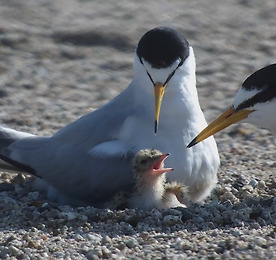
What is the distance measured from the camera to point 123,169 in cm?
589

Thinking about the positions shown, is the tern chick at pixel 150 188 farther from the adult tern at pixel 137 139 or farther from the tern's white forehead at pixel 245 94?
the tern's white forehead at pixel 245 94

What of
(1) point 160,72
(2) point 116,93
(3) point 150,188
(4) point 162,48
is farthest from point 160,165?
(2) point 116,93

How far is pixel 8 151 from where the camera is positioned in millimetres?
6305

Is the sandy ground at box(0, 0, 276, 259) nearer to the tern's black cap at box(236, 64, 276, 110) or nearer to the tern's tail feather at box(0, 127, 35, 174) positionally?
the tern's tail feather at box(0, 127, 35, 174)

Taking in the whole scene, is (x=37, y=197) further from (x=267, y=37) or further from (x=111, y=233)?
(x=267, y=37)

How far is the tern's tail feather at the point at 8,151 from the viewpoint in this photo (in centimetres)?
620

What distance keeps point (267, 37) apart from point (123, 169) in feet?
14.5

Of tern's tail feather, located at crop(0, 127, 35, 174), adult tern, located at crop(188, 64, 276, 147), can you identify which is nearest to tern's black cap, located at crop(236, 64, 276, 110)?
adult tern, located at crop(188, 64, 276, 147)

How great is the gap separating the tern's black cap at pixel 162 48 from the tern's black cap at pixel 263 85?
0.49m

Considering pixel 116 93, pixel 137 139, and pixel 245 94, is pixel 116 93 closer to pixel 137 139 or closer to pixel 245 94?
pixel 137 139

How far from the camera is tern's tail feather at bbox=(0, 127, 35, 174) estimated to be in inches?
244

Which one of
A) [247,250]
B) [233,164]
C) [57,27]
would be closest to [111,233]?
[247,250]

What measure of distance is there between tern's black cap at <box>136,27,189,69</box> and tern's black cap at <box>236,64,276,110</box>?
488 millimetres

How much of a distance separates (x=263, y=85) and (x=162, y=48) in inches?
25.9
